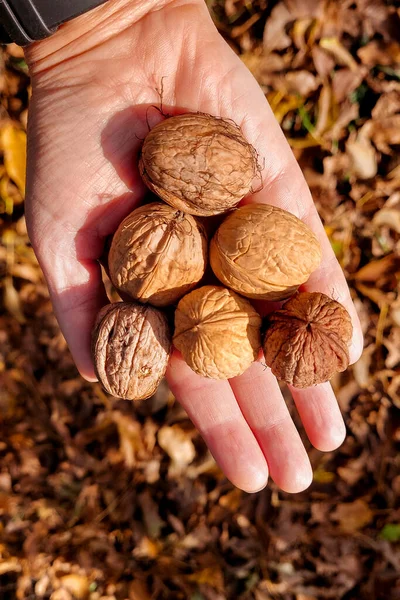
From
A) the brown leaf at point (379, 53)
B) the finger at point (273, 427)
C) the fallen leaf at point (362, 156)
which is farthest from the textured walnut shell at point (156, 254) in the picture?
the brown leaf at point (379, 53)

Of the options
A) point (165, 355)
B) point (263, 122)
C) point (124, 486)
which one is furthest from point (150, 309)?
point (124, 486)

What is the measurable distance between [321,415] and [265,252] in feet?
3.44

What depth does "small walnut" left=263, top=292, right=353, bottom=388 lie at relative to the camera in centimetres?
321

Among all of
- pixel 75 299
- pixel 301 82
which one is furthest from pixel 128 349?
pixel 301 82

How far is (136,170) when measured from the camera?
3.63 metres

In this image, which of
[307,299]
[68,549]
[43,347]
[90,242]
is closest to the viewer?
[307,299]

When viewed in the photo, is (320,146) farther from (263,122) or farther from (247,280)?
(247,280)

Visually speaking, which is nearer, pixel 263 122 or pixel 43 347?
pixel 263 122

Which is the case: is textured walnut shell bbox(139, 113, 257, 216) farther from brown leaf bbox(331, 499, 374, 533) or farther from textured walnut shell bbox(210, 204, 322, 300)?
brown leaf bbox(331, 499, 374, 533)

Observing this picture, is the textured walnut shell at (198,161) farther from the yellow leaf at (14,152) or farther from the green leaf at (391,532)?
the green leaf at (391,532)

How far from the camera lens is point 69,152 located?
349 centimetres

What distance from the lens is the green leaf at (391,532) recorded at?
4.36 m

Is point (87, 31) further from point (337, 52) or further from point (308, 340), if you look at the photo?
point (308, 340)

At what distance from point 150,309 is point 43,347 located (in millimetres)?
1478
